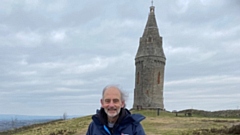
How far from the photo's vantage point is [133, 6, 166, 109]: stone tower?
43.8m

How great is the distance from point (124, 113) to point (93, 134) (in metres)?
0.56

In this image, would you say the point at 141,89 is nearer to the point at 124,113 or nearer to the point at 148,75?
the point at 148,75

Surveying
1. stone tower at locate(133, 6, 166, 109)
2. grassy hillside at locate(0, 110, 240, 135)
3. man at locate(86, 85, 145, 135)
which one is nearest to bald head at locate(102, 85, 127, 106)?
man at locate(86, 85, 145, 135)

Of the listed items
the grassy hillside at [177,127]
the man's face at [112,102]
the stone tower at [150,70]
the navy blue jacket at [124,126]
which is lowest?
the grassy hillside at [177,127]

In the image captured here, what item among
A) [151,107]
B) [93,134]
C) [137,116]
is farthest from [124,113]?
[151,107]

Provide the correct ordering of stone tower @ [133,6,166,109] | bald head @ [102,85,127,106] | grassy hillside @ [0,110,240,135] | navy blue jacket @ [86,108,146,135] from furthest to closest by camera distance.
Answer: stone tower @ [133,6,166,109], grassy hillside @ [0,110,240,135], bald head @ [102,85,127,106], navy blue jacket @ [86,108,146,135]

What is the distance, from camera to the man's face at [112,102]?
12.5ft

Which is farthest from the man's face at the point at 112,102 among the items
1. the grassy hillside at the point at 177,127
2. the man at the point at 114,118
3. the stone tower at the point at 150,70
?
the stone tower at the point at 150,70

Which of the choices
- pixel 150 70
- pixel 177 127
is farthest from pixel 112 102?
pixel 150 70

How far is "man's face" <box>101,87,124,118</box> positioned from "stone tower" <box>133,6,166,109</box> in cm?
4009

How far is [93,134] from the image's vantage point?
3939 mm

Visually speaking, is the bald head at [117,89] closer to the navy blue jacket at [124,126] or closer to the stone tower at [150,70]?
the navy blue jacket at [124,126]

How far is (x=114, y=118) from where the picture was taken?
3.84 meters

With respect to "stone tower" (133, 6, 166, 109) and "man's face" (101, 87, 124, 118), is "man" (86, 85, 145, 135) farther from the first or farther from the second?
"stone tower" (133, 6, 166, 109)
